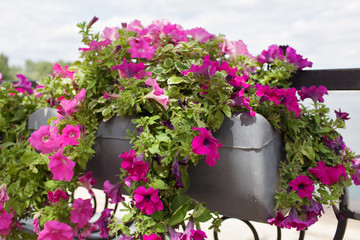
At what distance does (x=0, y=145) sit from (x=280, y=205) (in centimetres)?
109

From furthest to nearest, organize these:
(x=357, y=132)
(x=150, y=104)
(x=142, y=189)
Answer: (x=357, y=132)
(x=150, y=104)
(x=142, y=189)

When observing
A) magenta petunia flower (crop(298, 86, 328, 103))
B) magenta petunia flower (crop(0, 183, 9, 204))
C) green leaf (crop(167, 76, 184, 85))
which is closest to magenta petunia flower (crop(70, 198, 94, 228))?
magenta petunia flower (crop(0, 183, 9, 204))

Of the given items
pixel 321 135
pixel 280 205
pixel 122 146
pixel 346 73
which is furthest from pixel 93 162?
pixel 346 73

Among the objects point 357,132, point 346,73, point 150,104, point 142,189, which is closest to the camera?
point 142,189

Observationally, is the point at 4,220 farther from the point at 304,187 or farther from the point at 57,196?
the point at 304,187

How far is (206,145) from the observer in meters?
0.80

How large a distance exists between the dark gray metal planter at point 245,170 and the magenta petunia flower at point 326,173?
0.11m

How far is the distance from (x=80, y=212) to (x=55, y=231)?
103mm

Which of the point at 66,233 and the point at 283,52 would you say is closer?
the point at 66,233

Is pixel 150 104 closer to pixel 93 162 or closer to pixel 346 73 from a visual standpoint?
pixel 93 162

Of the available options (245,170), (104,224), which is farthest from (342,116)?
(104,224)

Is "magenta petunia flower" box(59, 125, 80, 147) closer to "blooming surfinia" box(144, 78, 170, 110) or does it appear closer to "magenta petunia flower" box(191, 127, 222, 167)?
"blooming surfinia" box(144, 78, 170, 110)

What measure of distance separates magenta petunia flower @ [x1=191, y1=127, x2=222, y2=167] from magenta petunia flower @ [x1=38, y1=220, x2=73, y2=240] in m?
0.53

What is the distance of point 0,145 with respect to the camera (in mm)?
1310
